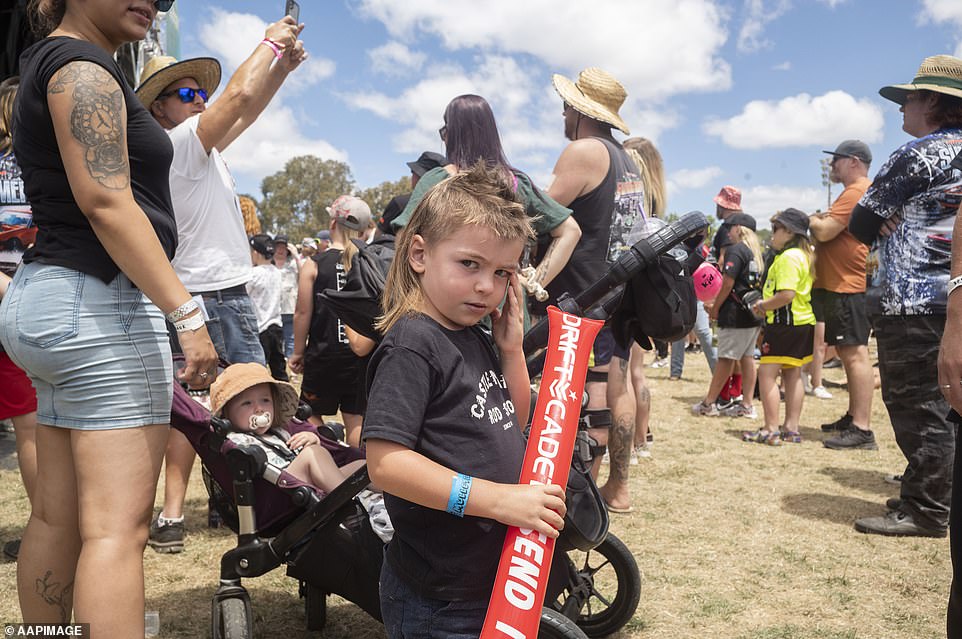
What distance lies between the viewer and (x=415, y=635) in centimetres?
162

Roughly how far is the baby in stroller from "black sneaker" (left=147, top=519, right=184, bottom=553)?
3.31ft

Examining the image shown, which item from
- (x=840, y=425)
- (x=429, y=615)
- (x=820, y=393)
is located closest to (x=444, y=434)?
(x=429, y=615)

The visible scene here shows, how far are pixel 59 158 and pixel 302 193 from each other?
→ 59.2 m

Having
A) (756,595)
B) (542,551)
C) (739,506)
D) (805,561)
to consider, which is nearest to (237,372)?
(542,551)

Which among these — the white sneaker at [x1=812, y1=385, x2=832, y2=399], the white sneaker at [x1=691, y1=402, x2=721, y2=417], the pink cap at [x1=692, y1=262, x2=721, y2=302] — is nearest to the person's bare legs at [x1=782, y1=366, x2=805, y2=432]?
the white sneaker at [x1=691, y1=402, x2=721, y2=417]

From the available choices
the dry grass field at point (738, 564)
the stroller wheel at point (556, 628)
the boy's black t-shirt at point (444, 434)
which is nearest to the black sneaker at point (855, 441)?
the dry grass field at point (738, 564)

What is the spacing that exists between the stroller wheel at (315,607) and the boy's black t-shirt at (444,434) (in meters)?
1.32

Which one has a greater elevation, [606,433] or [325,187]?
[325,187]

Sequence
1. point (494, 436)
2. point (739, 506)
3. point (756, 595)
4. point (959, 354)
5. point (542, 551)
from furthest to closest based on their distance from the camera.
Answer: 1. point (739, 506)
2. point (756, 595)
3. point (959, 354)
4. point (494, 436)
5. point (542, 551)

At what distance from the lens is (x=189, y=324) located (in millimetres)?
1846

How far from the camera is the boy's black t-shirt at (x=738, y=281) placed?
23.6 feet

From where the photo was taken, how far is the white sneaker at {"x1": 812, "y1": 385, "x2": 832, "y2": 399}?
913 cm

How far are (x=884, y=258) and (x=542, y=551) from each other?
3.30 meters

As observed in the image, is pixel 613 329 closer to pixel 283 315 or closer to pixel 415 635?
pixel 415 635
